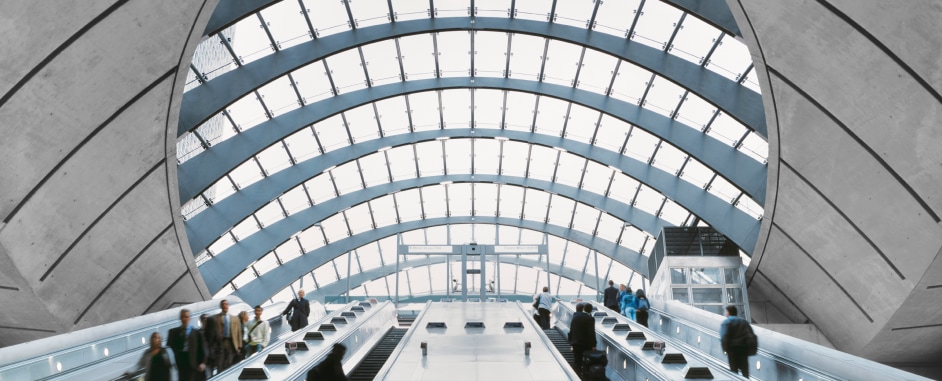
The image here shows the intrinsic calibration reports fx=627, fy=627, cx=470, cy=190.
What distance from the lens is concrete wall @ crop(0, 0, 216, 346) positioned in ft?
40.4

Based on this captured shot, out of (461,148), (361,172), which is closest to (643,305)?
(461,148)

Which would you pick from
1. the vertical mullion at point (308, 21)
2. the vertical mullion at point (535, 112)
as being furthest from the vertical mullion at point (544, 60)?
the vertical mullion at point (308, 21)

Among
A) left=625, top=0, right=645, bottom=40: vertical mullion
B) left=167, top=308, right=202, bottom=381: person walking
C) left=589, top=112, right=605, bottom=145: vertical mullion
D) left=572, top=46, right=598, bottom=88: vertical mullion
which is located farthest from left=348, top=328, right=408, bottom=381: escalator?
left=589, top=112, right=605, bottom=145: vertical mullion

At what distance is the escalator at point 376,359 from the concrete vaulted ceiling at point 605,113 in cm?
816

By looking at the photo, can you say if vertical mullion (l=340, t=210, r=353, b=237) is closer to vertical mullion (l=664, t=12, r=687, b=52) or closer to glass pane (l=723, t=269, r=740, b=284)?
vertical mullion (l=664, t=12, r=687, b=52)

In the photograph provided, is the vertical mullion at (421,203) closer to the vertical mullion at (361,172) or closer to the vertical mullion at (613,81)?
the vertical mullion at (361,172)

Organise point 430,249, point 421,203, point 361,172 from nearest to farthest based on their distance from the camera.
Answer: point 430,249
point 361,172
point 421,203

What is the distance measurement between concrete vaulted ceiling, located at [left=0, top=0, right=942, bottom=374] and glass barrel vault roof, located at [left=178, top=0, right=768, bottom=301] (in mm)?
468

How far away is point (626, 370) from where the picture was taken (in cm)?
1088

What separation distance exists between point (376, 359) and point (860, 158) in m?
12.1

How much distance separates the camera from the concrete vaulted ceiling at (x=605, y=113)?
12484mm

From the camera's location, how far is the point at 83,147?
48.5 feet

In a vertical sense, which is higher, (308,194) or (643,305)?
(308,194)

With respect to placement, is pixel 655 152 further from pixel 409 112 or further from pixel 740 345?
pixel 740 345
